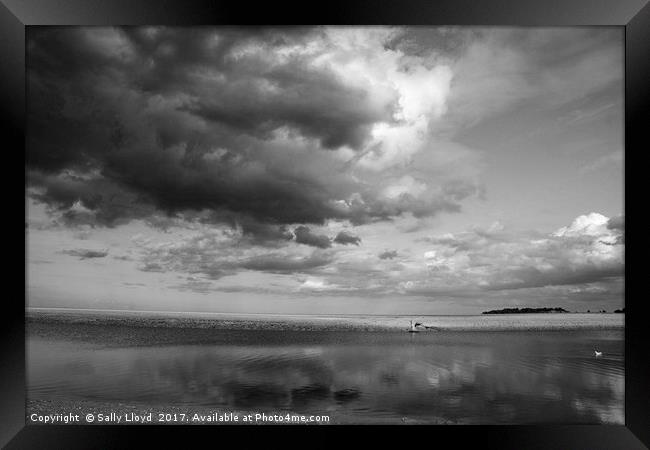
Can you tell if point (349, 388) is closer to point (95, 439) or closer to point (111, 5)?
point (95, 439)

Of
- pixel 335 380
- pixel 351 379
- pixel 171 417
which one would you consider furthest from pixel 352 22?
pixel 351 379

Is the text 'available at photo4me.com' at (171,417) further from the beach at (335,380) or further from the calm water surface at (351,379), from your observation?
the calm water surface at (351,379)

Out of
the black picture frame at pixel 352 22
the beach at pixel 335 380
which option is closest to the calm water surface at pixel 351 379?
the beach at pixel 335 380

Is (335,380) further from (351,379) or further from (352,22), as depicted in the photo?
(352,22)

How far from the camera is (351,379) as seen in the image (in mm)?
7496

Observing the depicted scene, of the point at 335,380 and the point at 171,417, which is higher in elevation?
the point at 171,417

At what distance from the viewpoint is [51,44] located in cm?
620

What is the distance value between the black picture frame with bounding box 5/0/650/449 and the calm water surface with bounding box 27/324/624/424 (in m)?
0.74

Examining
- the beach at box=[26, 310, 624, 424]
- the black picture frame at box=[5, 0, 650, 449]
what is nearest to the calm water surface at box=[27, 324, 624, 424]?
the beach at box=[26, 310, 624, 424]

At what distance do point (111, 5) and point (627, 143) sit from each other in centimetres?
503

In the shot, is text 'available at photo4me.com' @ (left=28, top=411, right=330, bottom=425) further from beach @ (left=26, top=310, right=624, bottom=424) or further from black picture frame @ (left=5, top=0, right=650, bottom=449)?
→ black picture frame @ (left=5, top=0, right=650, bottom=449)

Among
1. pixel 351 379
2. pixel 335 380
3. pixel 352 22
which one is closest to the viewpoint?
pixel 352 22

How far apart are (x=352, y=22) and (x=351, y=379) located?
559 centimetres

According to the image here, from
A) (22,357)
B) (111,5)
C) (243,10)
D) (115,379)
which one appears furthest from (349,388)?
(111,5)
